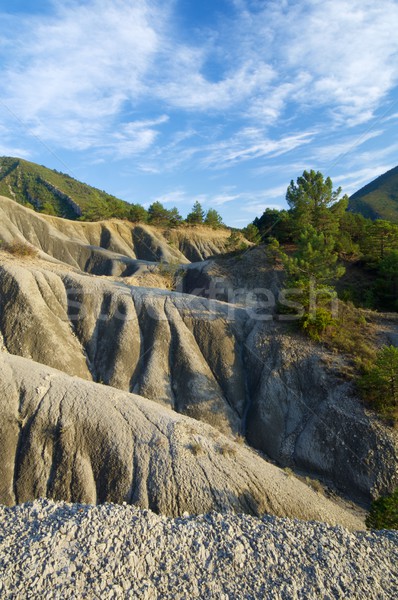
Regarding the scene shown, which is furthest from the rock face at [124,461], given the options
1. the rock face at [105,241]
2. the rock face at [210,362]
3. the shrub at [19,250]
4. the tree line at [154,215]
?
the tree line at [154,215]

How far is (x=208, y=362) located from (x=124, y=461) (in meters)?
10.4

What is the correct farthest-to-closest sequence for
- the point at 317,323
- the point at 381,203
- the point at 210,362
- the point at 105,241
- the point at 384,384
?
the point at 381,203
the point at 105,241
the point at 210,362
the point at 317,323
the point at 384,384

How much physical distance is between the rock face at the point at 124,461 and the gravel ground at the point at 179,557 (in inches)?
55.3

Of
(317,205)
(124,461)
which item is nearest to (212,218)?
(317,205)

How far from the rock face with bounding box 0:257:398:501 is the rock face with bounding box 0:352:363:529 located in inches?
113

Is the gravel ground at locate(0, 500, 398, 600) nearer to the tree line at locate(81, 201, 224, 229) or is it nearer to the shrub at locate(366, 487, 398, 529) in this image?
the shrub at locate(366, 487, 398, 529)

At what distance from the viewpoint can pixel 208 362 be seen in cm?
2303

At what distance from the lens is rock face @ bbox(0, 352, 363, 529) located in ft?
42.1

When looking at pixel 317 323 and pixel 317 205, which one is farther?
pixel 317 205

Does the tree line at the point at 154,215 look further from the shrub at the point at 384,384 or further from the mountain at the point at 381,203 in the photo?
the shrub at the point at 384,384

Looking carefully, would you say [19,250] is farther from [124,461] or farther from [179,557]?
[179,557]

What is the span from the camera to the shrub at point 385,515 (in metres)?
11.8

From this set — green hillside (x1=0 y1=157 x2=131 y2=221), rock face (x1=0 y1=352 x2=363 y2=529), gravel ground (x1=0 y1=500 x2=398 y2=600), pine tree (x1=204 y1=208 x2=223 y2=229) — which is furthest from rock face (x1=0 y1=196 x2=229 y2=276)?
gravel ground (x1=0 y1=500 x2=398 y2=600)

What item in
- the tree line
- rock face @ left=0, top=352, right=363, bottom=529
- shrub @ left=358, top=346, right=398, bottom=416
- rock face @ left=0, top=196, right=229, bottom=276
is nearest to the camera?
rock face @ left=0, top=352, right=363, bottom=529
